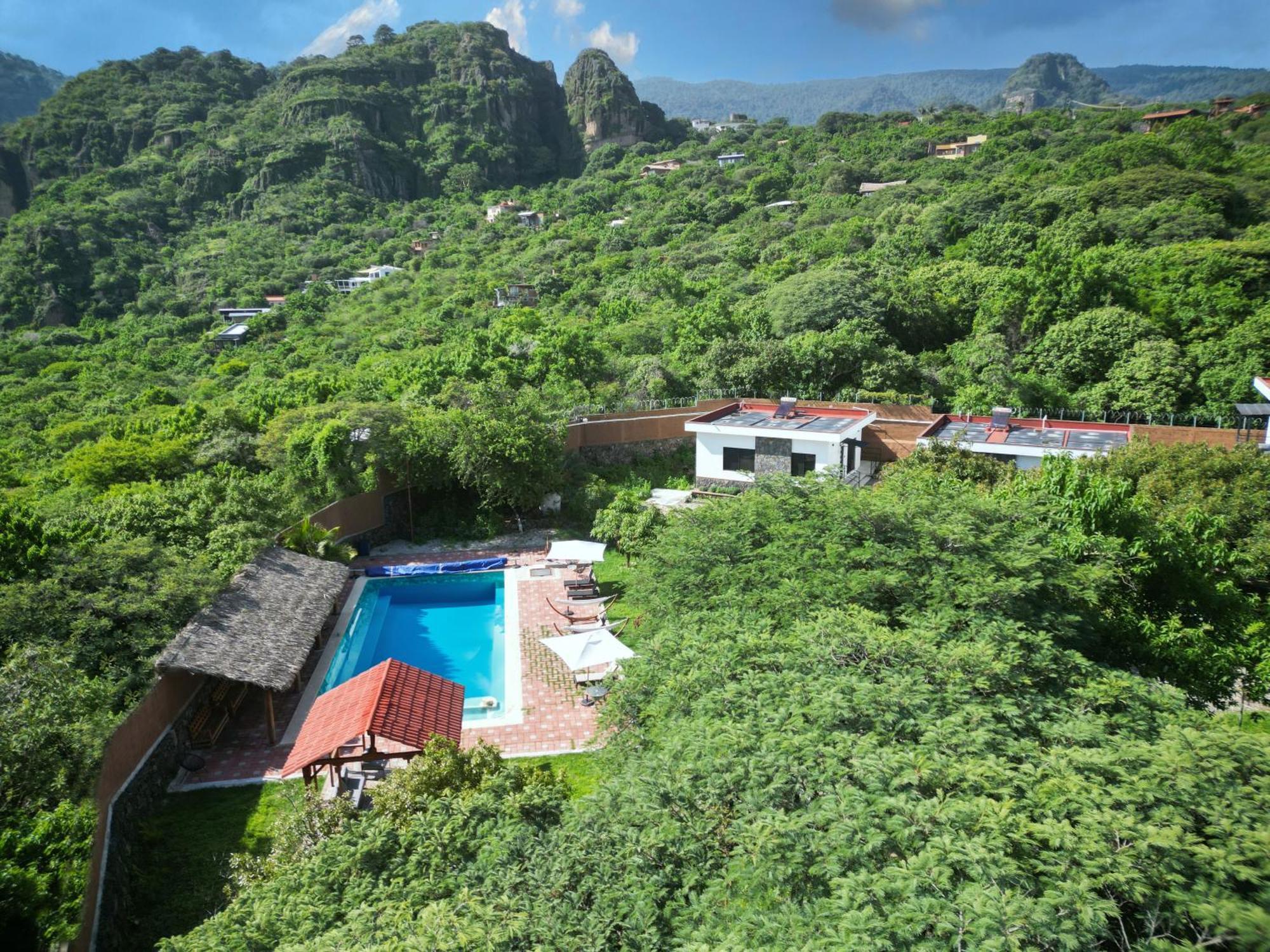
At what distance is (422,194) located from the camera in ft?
282

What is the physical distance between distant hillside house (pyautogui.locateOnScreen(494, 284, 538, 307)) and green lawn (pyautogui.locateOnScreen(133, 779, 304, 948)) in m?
40.3

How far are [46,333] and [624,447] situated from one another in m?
53.1

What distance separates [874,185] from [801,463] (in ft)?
162

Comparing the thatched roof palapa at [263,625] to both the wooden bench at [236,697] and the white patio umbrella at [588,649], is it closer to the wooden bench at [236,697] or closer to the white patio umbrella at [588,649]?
the wooden bench at [236,697]

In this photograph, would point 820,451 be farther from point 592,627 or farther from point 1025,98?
point 1025,98

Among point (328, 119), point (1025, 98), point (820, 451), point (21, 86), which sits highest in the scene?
point (1025, 98)

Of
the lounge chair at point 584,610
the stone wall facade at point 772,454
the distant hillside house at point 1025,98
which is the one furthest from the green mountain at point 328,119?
the distant hillside house at point 1025,98

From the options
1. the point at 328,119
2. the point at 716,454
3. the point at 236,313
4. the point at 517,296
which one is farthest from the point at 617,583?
the point at 328,119

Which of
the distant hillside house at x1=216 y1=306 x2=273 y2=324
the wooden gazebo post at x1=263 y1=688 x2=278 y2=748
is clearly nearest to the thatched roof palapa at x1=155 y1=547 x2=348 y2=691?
the wooden gazebo post at x1=263 y1=688 x2=278 y2=748

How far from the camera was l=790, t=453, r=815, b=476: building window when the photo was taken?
2020cm

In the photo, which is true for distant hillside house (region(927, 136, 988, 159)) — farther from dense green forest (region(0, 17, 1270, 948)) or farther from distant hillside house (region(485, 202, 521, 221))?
distant hillside house (region(485, 202, 521, 221))

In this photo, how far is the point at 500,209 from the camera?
75375 millimetres

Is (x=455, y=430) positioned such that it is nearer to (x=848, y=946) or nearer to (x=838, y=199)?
(x=848, y=946)

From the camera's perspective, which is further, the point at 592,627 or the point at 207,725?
the point at 592,627
